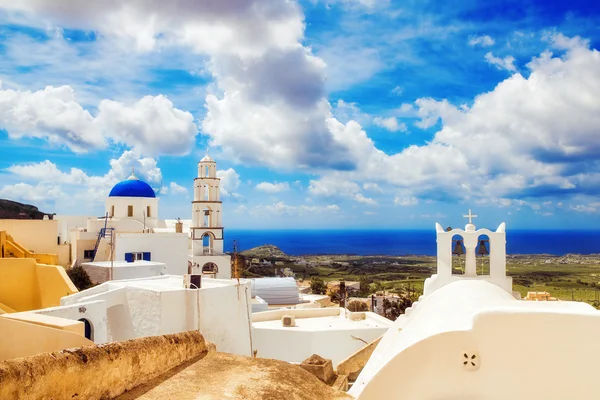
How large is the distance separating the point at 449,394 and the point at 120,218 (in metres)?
26.1

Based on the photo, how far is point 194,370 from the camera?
591 centimetres

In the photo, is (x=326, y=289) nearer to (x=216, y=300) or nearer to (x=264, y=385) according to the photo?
(x=216, y=300)

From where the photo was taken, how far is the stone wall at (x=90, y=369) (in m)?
4.24

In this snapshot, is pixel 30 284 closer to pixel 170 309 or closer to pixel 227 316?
pixel 170 309

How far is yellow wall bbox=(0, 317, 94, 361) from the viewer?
6.79 metres

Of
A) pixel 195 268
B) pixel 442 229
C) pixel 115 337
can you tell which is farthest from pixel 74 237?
pixel 442 229

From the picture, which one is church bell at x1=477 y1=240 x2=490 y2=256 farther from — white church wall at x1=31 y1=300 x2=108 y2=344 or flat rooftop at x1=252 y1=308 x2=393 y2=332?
white church wall at x1=31 y1=300 x2=108 y2=344

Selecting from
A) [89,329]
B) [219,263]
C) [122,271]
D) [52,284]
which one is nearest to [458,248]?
[89,329]

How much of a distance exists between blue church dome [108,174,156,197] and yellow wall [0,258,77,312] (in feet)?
48.7

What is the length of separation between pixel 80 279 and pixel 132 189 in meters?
11.1

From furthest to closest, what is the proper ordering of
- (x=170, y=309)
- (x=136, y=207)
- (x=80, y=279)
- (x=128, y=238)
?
(x=136, y=207)
(x=128, y=238)
(x=80, y=279)
(x=170, y=309)

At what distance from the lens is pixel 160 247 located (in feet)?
82.4

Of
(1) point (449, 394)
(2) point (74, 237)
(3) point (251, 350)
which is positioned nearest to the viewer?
(1) point (449, 394)

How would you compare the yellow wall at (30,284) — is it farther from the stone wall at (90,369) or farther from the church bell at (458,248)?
the church bell at (458,248)
